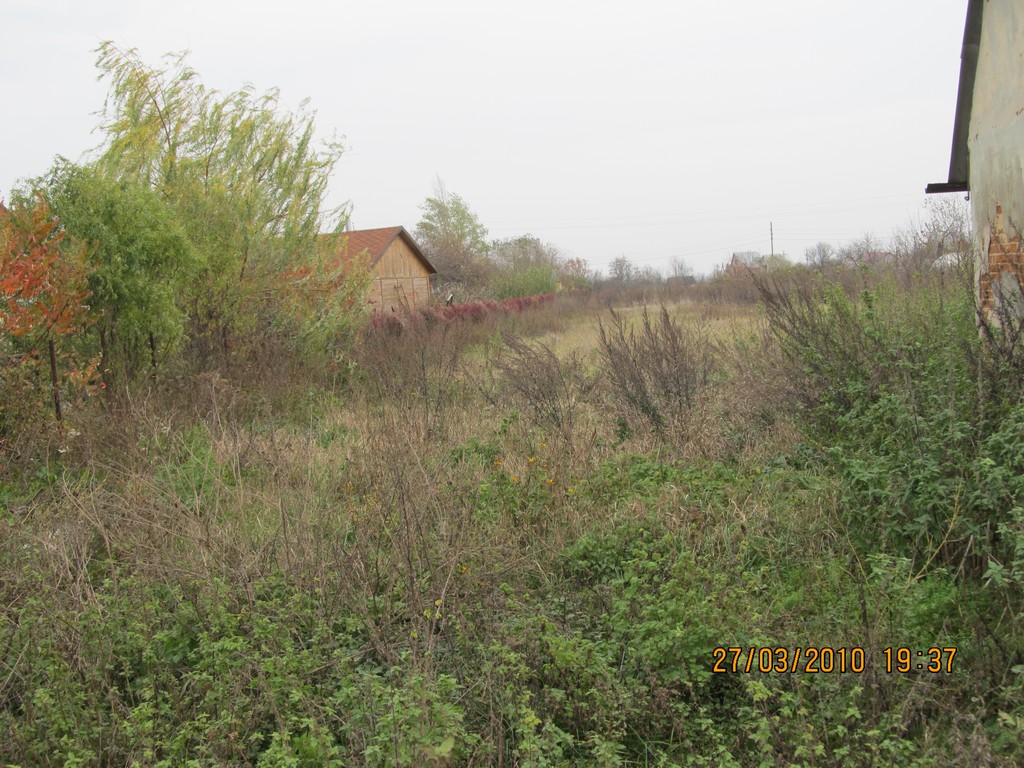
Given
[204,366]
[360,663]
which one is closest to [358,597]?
[360,663]

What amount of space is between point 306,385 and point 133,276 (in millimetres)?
3239

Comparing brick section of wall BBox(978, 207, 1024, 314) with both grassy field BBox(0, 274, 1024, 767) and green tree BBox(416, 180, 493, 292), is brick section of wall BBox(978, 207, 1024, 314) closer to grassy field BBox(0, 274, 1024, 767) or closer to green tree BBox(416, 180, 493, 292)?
grassy field BBox(0, 274, 1024, 767)

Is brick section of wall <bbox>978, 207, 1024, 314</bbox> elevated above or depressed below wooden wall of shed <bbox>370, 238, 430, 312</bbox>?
below

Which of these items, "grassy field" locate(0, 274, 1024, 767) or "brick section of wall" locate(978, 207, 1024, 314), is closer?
"grassy field" locate(0, 274, 1024, 767)

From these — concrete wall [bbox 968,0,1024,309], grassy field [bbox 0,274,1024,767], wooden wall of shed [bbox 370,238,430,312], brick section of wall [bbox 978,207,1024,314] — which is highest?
wooden wall of shed [bbox 370,238,430,312]

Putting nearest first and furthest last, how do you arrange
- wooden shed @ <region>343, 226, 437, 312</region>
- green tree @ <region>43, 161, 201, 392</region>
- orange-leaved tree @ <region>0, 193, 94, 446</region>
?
orange-leaved tree @ <region>0, 193, 94, 446</region> < green tree @ <region>43, 161, 201, 392</region> < wooden shed @ <region>343, 226, 437, 312</region>

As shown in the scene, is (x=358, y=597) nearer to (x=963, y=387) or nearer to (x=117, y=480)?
(x=117, y=480)

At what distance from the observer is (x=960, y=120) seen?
717 cm

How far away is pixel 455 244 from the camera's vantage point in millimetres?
44906

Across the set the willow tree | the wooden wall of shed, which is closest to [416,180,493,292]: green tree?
the wooden wall of shed

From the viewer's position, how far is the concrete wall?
6.01 m

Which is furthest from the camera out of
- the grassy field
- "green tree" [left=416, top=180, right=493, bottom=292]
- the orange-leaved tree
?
"green tree" [left=416, top=180, right=493, bottom=292]

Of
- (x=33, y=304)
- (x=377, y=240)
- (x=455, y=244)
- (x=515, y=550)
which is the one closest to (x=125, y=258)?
(x=33, y=304)

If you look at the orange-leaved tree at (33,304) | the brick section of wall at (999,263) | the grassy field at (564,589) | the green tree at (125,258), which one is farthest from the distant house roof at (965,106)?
the orange-leaved tree at (33,304)
